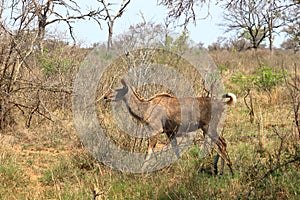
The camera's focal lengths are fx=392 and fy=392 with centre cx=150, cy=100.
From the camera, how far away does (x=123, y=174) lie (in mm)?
5738

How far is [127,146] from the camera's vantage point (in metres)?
6.36

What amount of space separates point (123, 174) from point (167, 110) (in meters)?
1.88

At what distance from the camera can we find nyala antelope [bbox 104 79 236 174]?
22.6ft

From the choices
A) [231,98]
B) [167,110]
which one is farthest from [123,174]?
[231,98]

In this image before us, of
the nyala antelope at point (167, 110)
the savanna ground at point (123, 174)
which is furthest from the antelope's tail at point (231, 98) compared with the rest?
the savanna ground at point (123, 174)

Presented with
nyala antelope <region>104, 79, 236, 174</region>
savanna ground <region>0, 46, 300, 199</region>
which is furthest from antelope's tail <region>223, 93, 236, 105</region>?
savanna ground <region>0, 46, 300, 199</region>

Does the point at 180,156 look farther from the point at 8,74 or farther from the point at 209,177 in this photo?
the point at 8,74

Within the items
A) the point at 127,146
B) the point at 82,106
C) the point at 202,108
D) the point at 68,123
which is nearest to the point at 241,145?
the point at 202,108

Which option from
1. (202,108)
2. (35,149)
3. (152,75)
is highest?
(152,75)

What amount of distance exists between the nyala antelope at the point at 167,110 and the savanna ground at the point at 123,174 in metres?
0.58

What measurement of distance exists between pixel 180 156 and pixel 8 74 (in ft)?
15.6

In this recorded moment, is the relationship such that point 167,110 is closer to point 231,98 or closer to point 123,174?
point 231,98

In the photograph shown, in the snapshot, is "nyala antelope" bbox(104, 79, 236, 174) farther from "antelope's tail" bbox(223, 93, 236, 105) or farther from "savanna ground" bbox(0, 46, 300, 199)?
"savanna ground" bbox(0, 46, 300, 199)

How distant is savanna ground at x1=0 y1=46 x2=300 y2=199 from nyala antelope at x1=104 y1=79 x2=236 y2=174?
0.58 m
